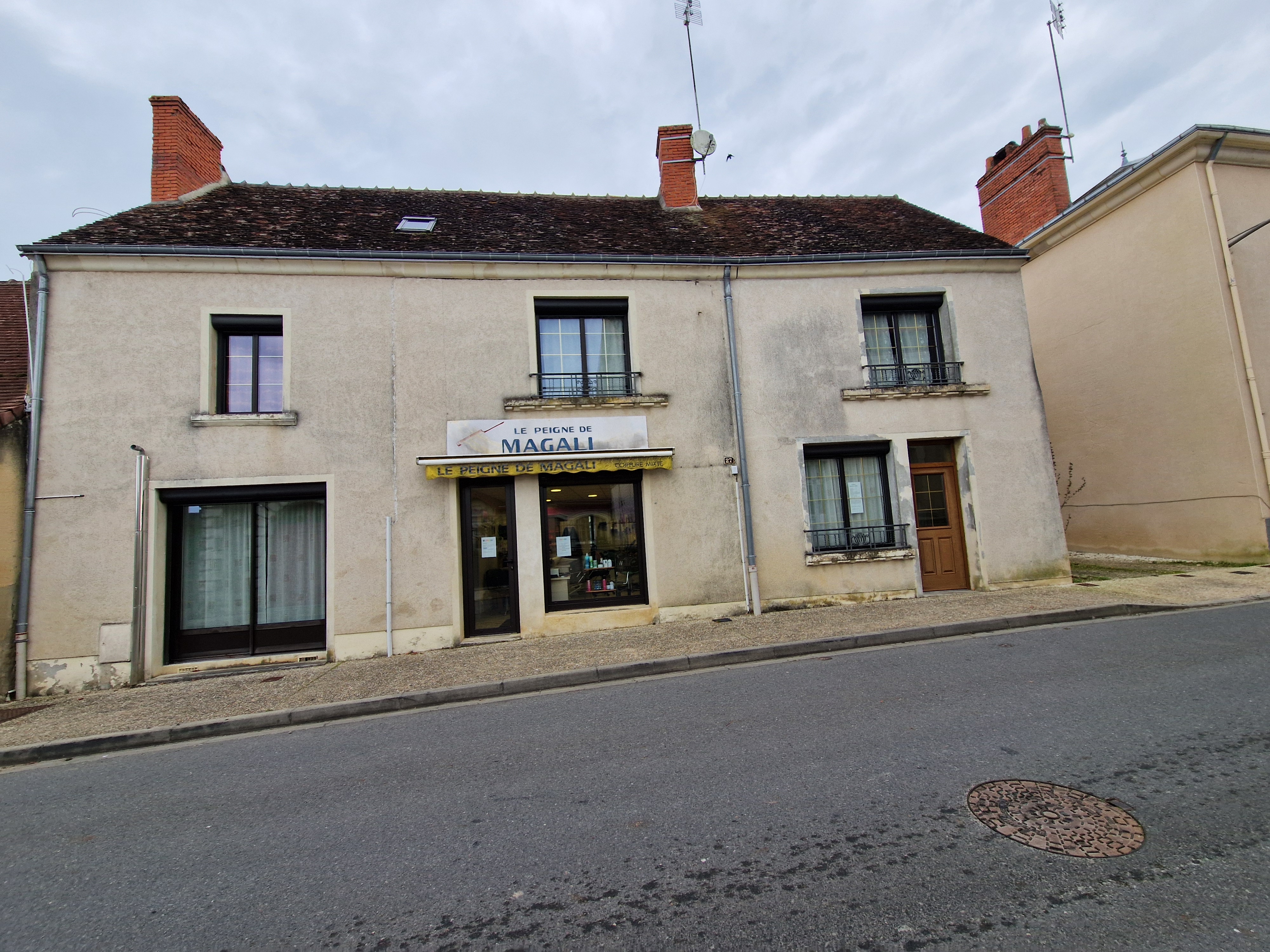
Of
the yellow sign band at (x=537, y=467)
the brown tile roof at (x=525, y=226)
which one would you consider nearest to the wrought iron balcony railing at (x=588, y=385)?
the yellow sign band at (x=537, y=467)

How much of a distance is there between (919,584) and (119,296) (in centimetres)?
1261

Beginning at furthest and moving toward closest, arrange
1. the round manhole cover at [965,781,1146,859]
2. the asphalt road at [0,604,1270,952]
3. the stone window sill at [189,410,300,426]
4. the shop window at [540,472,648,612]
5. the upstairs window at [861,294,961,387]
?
the upstairs window at [861,294,961,387] < the shop window at [540,472,648,612] < the stone window sill at [189,410,300,426] < the round manhole cover at [965,781,1146,859] < the asphalt road at [0,604,1270,952]

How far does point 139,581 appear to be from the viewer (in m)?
7.81

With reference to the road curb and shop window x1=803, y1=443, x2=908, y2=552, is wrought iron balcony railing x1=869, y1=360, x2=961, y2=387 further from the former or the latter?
the road curb

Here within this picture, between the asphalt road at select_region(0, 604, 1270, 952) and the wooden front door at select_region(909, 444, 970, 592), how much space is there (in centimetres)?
442

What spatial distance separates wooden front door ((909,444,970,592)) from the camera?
32.3 feet

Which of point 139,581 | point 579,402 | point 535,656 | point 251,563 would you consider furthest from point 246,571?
point 579,402

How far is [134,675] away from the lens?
763 cm

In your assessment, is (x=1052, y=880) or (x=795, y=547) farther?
(x=795, y=547)

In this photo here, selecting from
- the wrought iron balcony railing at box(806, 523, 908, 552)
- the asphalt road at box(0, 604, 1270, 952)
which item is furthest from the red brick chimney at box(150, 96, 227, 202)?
the wrought iron balcony railing at box(806, 523, 908, 552)

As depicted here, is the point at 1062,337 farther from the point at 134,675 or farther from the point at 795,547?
the point at 134,675

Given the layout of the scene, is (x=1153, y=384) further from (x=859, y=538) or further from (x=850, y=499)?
(x=859, y=538)

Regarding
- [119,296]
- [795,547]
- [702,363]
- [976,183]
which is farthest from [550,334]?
[976,183]

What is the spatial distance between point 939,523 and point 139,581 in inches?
471
